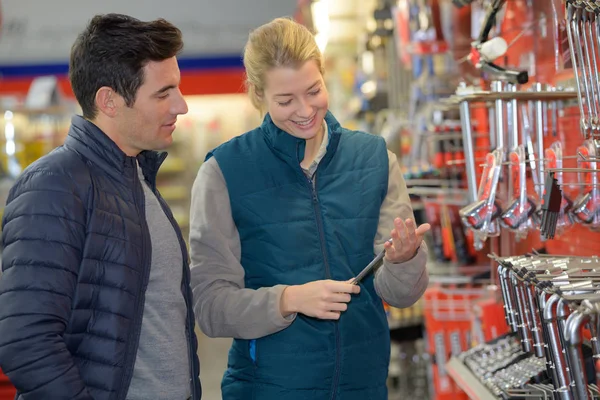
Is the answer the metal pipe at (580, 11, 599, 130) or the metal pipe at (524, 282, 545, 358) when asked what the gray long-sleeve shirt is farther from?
the metal pipe at (580, 11, 599, 130)

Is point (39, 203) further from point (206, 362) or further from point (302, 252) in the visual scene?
point (206, 362)

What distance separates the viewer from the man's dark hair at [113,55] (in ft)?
6.75

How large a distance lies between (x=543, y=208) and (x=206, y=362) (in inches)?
219

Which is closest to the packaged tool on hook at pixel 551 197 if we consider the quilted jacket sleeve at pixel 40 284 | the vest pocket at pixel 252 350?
the vest pocket at pixel 252 350

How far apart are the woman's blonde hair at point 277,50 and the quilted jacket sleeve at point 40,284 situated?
735mm

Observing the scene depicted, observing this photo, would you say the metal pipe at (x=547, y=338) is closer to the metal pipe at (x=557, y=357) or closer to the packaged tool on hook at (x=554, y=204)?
the metal pipe at (x=557, y=357)

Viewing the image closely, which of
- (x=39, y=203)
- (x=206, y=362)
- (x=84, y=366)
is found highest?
(x=39, y=203)

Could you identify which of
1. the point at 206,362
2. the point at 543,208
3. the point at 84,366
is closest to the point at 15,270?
the point at 84,366

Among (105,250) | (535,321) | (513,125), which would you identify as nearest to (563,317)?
(535,321)

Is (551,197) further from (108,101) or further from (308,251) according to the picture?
(108,101)

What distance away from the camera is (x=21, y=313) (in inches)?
71.1

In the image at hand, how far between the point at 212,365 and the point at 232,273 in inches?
203

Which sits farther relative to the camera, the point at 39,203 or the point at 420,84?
the point at 420,84

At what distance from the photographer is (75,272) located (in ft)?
6.23
